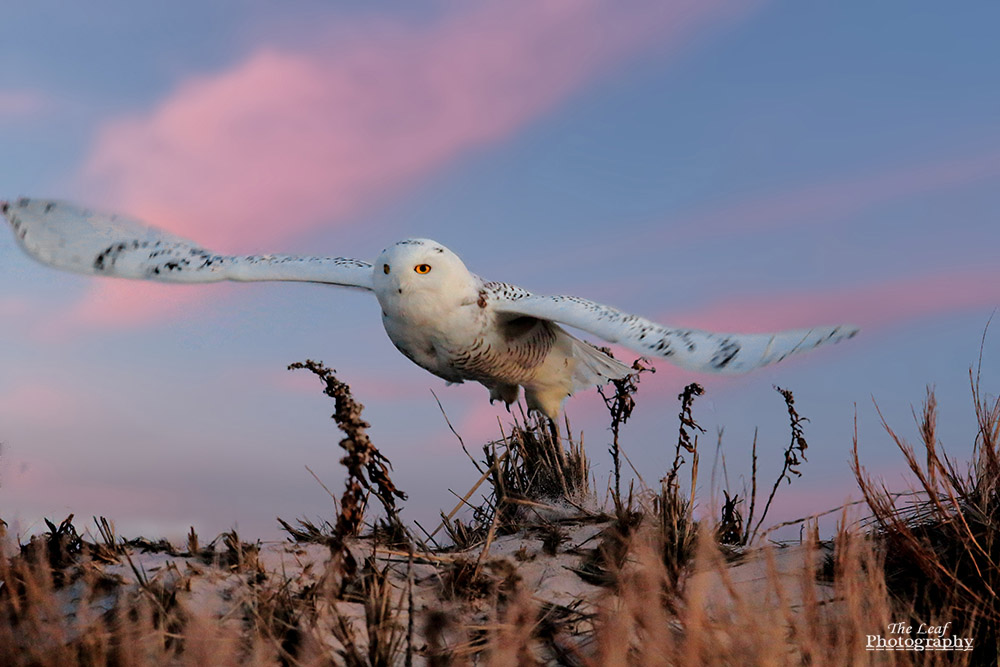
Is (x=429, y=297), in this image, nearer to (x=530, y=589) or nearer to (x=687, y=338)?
(x=687, y=338)

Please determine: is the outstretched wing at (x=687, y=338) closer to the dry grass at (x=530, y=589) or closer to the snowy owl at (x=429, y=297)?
the snowy owl at (x=429, y=297)

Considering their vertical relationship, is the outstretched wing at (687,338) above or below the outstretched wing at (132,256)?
below

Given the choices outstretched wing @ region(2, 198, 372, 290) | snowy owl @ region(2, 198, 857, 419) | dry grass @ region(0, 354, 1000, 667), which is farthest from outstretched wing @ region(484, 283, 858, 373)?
outstretched wing @ region(2, 198, 372, 290)

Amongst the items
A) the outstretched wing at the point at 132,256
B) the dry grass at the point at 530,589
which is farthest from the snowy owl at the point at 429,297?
the dry grass at the point at 530,589

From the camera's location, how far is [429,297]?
19.9ft

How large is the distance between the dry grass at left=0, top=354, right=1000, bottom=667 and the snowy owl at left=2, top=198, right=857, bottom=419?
1357mm

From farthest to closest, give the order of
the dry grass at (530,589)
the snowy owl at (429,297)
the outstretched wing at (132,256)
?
1. the outstretched wing at (132,256)
2. the snowy owl at (429,297)
3. the dry grass at (530,589)

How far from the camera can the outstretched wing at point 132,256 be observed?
6.74 m

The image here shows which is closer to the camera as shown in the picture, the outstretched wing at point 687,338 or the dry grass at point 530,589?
the dry grass at point 530,589

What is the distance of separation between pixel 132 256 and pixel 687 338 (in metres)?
4.49

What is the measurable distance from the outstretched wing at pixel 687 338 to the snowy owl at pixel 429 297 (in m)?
0.02

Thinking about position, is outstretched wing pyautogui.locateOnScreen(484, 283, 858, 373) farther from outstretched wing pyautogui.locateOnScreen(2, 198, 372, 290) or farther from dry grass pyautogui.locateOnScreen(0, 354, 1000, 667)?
outstretched wing pyautogui.locateOnScreen(2, 198, 372, 290)

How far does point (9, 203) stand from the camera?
694cm

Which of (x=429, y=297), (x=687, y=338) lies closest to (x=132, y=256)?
(x=429, y=297)
